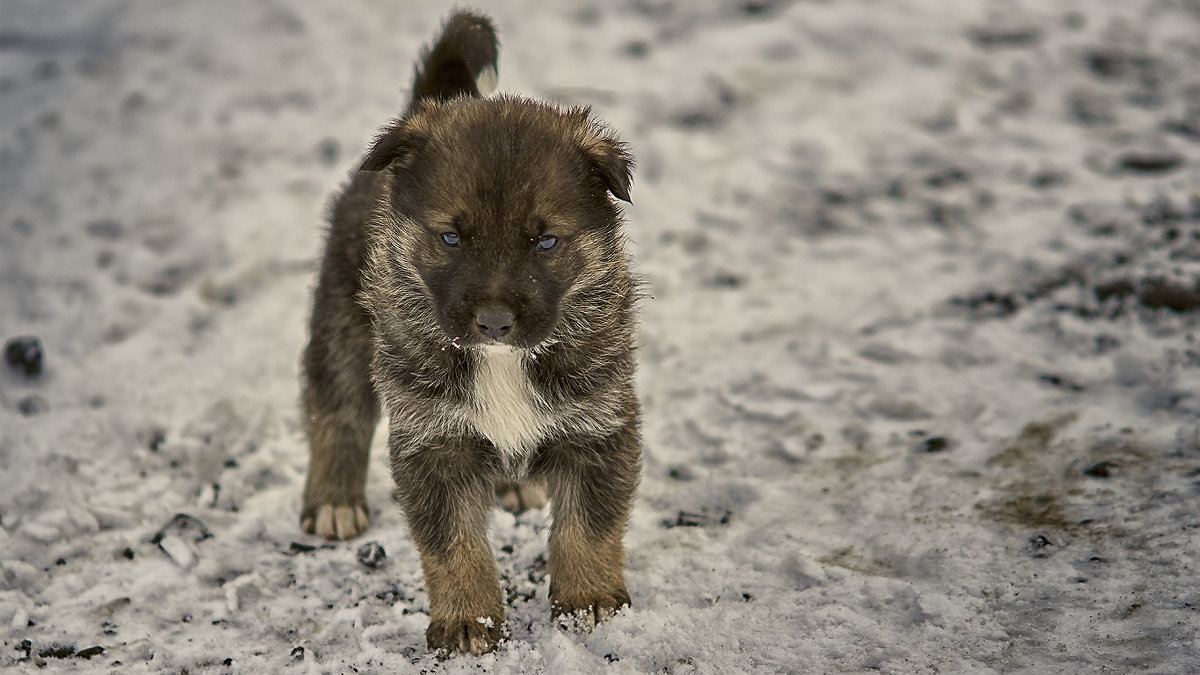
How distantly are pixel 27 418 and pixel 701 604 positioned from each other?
3465mm

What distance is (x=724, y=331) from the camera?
19.5 ft

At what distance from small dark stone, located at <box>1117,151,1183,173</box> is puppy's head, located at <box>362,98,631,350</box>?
453 cm

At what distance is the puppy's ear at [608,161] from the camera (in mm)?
3447

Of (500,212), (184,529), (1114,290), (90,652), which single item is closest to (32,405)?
(184,529)

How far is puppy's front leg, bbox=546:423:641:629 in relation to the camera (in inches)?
146

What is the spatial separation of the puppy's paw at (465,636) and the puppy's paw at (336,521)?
35.9 inches

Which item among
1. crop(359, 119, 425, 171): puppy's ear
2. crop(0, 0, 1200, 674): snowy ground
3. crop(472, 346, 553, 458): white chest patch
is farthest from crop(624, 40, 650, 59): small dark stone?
crop(472, 346, 553, 458): white chest patch

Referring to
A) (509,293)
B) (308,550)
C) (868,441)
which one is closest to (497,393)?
(509,293)

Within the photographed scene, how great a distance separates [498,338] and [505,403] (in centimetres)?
41

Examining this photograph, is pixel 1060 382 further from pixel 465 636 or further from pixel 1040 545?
pixel 465 636

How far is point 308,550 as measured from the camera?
4395 mm

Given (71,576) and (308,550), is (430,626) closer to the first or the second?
(308,550)

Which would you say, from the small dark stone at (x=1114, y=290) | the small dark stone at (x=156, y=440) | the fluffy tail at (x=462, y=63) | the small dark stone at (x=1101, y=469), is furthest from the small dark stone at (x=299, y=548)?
the small dark stone at (x=1114, y=290)

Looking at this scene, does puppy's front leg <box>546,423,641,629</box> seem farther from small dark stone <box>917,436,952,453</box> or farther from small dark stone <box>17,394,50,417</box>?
small dark stone <box>17,394,50,417</box>
